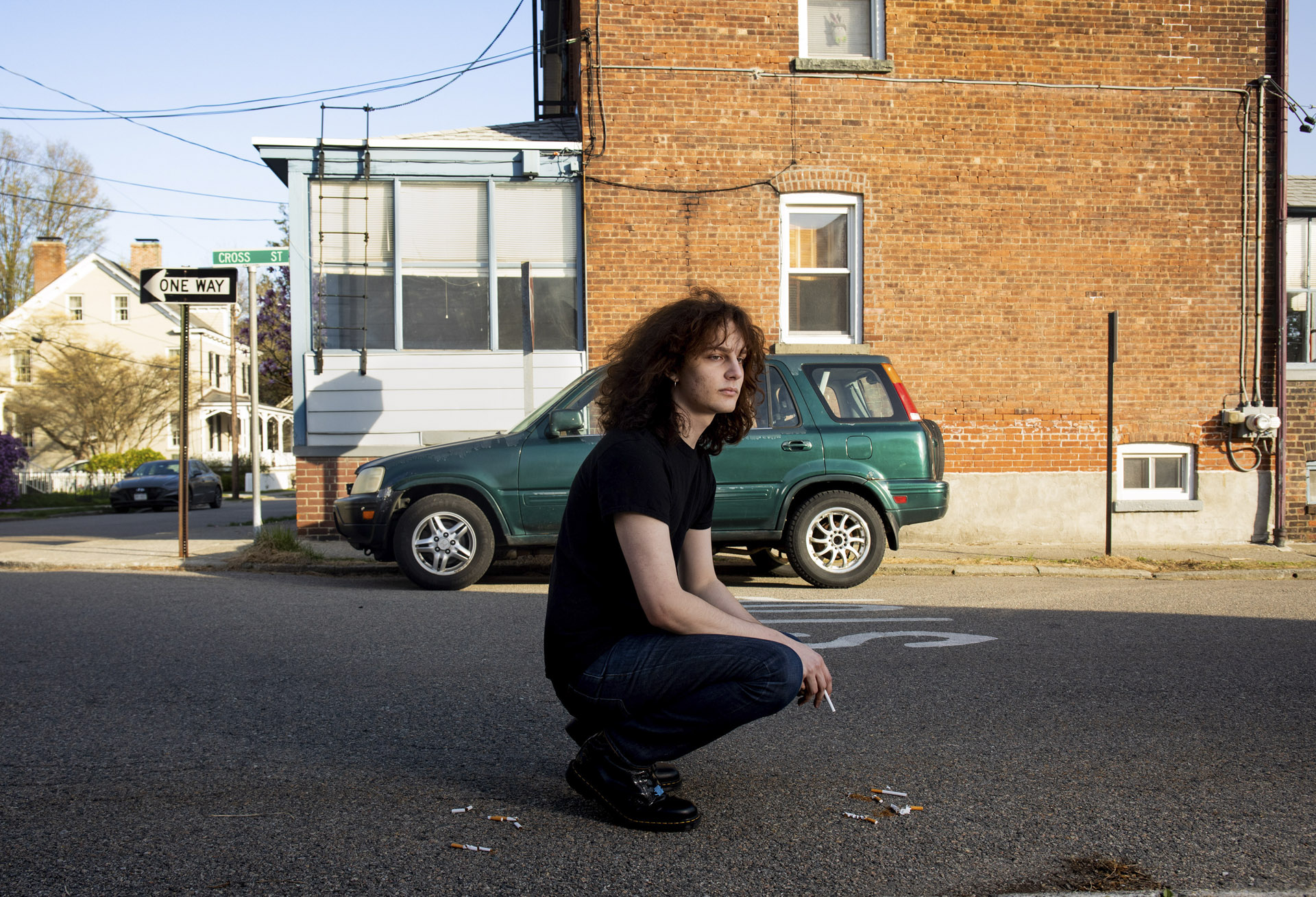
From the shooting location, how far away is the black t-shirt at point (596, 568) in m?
2.99

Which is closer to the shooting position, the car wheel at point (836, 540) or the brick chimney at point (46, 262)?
the car wheel at point (836, 540)

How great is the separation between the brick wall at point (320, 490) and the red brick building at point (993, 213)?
10.8 feet

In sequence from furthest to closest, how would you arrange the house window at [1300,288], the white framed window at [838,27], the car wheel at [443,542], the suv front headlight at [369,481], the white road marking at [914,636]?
the house window at [1300,288] < the white framed window at [838,27] < the suv front headlight at [369,481] < the car wheel at [443,542] < the white road marking at [914,636]

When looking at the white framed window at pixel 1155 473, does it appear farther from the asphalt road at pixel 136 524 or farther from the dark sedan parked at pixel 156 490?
the dark sedan parked at pixel 156 490

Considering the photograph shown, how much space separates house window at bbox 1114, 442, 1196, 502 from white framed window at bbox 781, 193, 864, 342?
370cm

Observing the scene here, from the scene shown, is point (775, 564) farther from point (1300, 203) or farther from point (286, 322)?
point (286, 322)

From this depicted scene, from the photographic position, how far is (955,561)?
10.3 meters

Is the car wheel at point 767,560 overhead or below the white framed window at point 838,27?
below

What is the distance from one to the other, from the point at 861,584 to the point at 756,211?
5.21 metres

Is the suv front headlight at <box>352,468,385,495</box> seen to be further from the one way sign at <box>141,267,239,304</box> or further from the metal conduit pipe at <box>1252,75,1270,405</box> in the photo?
the metal conduit pipe at <box>1252,75,1270,405</box>

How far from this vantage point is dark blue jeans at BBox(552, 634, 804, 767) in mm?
2902

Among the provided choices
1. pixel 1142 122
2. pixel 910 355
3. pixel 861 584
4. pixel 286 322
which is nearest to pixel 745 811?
pixel 861 584

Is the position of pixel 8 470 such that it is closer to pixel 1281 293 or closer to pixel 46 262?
pixel 46 262

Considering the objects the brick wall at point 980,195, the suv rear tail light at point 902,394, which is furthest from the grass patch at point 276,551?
the suv rear tail light at point 902,394
